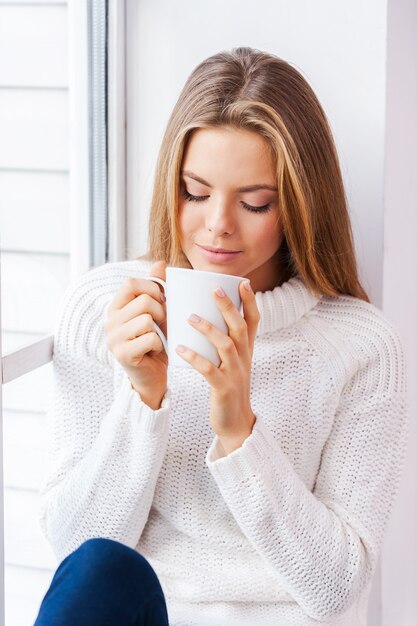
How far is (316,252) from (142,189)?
388 mm

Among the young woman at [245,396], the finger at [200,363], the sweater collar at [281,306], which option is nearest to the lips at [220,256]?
the young woman at [245,396]

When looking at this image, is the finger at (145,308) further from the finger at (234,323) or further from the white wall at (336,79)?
the white wall at (336,79)

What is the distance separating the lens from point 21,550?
139 centimetres

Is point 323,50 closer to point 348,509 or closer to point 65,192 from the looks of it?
point 65,192

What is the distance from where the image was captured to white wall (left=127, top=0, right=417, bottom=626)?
1.39 m

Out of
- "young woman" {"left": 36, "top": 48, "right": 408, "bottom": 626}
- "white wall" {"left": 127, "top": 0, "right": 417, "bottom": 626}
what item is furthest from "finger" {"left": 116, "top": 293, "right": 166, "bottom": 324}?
"white wall" {"left": 127, "top": 0, "right": 417, "bottom": 626}

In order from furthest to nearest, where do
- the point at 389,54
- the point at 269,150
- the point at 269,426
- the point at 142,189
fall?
1. the point at 142,189
2. the point at 389,54
3. the point at 269,426
4. the point at 269,150

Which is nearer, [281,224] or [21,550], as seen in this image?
[281,224]

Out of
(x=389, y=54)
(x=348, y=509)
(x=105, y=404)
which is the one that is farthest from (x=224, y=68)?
(x=348, y=509)

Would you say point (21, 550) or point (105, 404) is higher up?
point (105, 404)

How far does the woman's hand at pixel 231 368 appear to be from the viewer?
3.21ft

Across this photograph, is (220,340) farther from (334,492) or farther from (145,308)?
(334,492)

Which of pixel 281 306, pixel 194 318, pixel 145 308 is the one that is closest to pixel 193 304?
pixel 194 318

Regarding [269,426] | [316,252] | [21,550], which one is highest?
[316,252]
